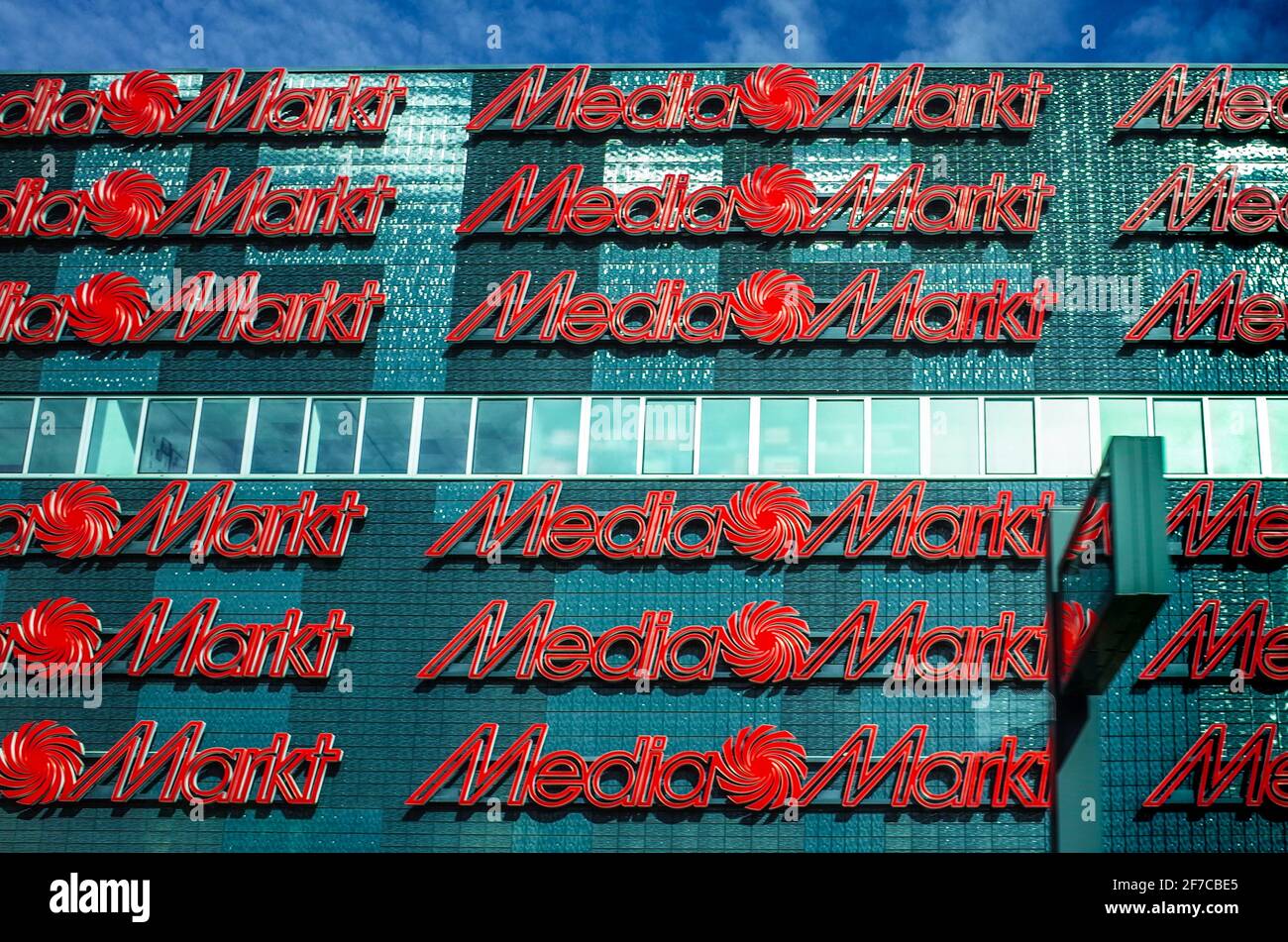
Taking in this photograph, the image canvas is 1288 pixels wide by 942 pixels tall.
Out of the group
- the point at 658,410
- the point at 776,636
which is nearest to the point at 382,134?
the point at 658,410

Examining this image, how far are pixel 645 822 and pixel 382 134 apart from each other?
13.2m

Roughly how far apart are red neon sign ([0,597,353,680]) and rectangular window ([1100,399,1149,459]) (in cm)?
1287

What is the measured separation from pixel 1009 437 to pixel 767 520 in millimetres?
4300

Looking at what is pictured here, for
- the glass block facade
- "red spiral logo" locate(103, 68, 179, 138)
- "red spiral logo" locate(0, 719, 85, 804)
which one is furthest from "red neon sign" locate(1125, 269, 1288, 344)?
"red spiral logo" locate(0, 719, 85, 804)

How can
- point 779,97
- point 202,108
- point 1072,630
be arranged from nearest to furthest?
point 1072,630, point 779,97, point 202,108

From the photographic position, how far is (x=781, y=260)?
24.3 metres

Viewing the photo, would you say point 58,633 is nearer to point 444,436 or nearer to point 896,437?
point 444,436

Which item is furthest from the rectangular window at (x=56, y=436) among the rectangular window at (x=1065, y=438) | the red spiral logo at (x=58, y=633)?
the rectangular window at (x=1065, y=438)

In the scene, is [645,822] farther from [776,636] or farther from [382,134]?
[382,134]

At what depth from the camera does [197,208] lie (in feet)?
83.5

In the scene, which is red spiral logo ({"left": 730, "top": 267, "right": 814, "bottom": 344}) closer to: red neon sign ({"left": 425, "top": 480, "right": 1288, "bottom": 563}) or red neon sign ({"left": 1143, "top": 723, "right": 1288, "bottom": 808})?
red neon sign ({"left": 425, "top": 480, "right": 1288, "bottom": 563})

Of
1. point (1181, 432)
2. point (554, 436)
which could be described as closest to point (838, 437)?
point (554, 436)

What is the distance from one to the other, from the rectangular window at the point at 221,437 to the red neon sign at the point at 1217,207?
15649mm
